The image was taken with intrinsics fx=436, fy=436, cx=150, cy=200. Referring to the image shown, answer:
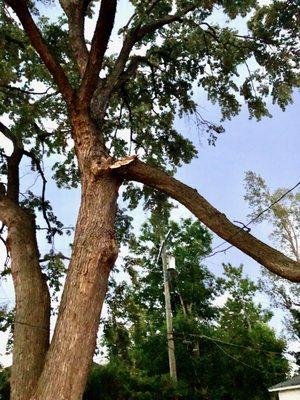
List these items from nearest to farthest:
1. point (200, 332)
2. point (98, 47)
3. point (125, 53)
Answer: point (98, 47) → point (125, 53) → point (200, 332)

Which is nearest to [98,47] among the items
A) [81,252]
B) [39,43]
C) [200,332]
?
[39,43]

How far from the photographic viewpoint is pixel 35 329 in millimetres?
4730

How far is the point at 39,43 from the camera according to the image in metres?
5.56

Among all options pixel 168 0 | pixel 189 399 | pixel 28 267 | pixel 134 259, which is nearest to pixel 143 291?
pixel 189 399

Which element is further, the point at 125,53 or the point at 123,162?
the point at 125,53

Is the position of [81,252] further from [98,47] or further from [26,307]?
[98,47]

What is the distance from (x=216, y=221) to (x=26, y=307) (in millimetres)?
2372

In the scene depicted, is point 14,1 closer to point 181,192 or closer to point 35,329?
point 181,192

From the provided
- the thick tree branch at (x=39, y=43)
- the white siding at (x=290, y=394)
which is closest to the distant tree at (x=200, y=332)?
the white siding at (x=290, y=394)

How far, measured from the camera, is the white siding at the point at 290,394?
55.6ft

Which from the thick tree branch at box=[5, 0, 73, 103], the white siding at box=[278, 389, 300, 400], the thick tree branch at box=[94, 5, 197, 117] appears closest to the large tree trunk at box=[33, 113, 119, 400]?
the thick tree branch at box=[5, 0, 73, 103]

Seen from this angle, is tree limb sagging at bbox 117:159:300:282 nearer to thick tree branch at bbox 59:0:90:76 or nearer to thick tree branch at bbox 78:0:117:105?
thick tree branch at bbox 78:0:117:105

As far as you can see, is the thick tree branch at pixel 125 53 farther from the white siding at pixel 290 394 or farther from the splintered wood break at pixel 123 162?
the white siding at pixel 290 394

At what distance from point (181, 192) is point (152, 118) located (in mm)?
5969
